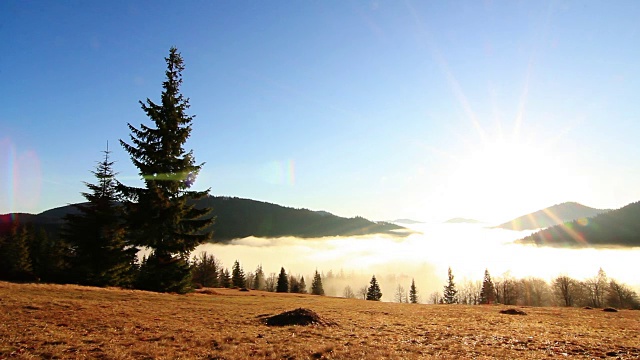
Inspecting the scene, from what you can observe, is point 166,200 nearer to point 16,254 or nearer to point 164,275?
point 164,275

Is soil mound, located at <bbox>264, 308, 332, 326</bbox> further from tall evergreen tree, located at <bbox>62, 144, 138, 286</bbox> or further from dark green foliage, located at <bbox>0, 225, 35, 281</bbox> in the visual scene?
dark green foliage, located at <bbox>0, 225, 35, 281</bbox>

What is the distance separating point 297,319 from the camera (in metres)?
18.8

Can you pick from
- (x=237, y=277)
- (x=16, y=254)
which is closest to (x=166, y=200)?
(x=16, y=254)

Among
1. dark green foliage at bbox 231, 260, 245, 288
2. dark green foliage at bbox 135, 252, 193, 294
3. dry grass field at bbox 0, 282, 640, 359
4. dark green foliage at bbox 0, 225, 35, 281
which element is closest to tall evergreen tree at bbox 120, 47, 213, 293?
dark green foliage at bbox 135, 252, 193, 294

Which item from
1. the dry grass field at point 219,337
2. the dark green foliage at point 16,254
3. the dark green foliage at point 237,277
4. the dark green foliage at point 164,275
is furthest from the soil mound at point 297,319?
the dark green foliage at point 237,277

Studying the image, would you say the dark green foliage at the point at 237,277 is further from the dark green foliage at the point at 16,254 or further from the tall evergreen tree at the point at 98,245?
the tall evergreen tree at the point at 98,245

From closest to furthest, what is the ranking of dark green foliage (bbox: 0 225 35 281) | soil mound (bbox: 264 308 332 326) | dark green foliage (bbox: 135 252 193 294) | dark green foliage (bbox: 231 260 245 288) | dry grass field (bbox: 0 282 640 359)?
1. dry grass field (bbox: 0 282 640 359)
2. soil mound (bbox: 264 308 332 326)
3. dark green foliage (bbox: 135 252 193 294)
4. dark green foliage (bbox: 0 225 35 281)
5. dark green foliage (bbox: 231 260 245 288)

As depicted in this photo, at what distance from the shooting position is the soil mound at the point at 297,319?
1833 centimetres

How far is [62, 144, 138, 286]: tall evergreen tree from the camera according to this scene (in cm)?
3459

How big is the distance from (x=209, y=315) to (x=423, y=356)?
13098 millimetres

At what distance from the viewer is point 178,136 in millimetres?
32500

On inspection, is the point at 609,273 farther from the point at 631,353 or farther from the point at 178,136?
the point at 178,136

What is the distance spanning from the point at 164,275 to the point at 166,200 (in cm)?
700

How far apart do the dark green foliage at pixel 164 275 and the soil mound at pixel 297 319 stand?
15.1 m
